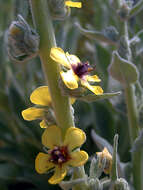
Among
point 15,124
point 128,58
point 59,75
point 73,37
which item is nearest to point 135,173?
point 128,58

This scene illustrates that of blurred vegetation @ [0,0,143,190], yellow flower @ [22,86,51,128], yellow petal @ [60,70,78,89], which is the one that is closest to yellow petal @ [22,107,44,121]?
yellow flower @ [22,86,51,128]

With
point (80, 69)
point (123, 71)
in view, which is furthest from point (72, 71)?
point (123, 71)

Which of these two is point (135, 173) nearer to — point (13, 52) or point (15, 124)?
point (13, 52)

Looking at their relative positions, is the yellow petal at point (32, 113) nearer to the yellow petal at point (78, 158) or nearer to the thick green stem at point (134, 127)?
the yellow petal at point (78, 158)

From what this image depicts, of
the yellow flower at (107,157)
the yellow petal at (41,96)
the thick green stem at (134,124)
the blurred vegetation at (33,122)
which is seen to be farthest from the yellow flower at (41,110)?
the blurred vegetation at (33,122)

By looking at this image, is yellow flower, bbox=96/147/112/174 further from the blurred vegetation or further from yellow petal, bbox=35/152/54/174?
the blurred vegetation
